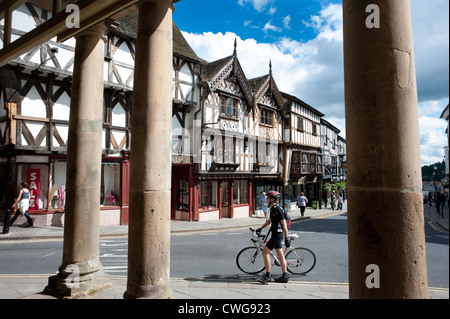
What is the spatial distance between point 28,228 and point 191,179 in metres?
8.58

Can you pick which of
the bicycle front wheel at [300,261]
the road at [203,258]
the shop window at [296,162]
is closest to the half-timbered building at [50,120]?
the road at [203,258]

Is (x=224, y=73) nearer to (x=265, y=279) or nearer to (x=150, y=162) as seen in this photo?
(x=265, y=279)

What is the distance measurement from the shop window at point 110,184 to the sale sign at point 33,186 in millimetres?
2873

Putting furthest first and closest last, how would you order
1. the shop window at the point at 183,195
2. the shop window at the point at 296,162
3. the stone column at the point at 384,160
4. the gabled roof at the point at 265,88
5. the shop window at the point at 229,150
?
the shop window at the point at 296,162 → the gabled roof at the point at 265,88 → the shop window at the point at 229,150 → the shop window at the point at 183,195 → the stone column at the point at 384,160

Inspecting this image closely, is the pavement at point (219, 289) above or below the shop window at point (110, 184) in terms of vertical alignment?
below

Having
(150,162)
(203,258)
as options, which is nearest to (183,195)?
(203,258)

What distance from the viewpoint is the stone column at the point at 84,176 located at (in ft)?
14.7

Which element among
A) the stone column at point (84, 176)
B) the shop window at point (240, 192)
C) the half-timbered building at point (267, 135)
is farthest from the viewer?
the half-timbered building at point (267, 135)

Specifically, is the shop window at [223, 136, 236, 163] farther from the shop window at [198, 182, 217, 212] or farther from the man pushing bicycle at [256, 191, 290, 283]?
the man pushing bicycle at [256, 191, 290, 283]

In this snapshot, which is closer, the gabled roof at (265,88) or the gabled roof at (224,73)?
the gabled roof at (224,73)

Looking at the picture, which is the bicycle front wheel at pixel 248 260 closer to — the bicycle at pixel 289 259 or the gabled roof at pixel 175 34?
the bicycle at pixel 289 259

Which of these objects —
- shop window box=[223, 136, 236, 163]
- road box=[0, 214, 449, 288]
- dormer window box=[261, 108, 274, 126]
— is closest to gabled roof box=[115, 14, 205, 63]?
shop window box=[223, 136, 236, 163]

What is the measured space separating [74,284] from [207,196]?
15.3 meters
